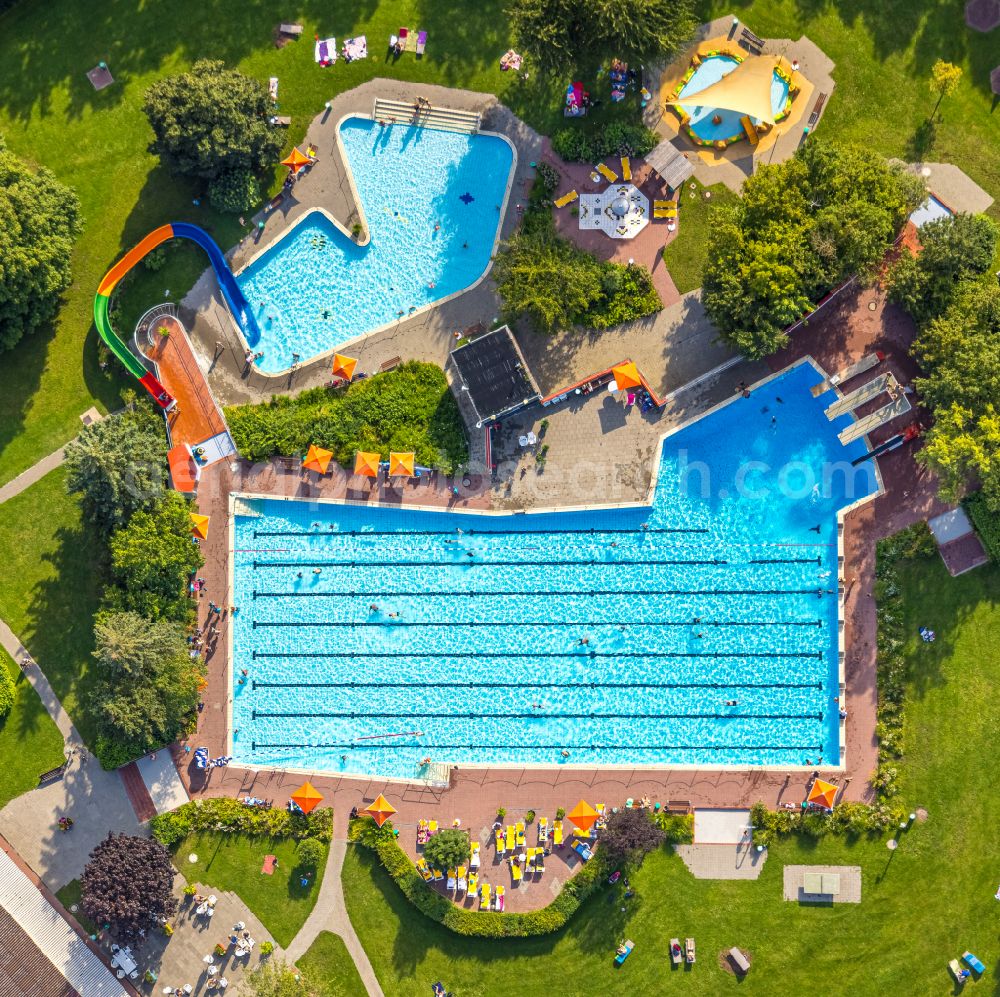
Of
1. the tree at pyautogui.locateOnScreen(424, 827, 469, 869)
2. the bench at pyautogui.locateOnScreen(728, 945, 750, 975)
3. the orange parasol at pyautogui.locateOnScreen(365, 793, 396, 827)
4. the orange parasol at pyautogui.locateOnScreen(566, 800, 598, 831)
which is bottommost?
the bench at pyautogui.locateOnScreen(728, 945, 750, 975)

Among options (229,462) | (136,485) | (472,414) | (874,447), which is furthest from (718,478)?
(136,485)

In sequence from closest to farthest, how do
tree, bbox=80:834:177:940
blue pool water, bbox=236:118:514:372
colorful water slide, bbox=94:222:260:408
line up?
tree, bbox=80:834:177:940 → colorful water slide, bbox=94:222:260:408 → blue pool water, bbox=236:118:514:372

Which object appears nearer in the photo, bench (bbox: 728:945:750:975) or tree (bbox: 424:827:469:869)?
tree (bbox: 424:827:469:869)

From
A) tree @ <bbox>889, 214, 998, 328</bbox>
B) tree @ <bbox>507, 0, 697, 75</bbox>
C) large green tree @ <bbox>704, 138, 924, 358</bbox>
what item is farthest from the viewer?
tree @ <bbox>889, 214, 998, 328</bbox>

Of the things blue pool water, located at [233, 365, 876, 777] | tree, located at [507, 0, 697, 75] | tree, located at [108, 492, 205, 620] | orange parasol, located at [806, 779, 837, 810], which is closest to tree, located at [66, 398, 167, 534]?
tree, located at [108, 492, 205, 620]

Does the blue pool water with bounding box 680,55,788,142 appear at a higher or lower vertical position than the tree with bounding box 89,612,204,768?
higher

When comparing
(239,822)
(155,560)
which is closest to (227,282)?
(155,560)

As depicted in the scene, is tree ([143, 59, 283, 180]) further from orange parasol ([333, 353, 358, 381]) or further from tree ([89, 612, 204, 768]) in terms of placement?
tree ([89, 612, 204, 768])

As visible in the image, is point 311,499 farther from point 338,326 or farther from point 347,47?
point 347,47

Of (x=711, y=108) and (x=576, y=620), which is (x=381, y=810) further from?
(x=711, y=108)
